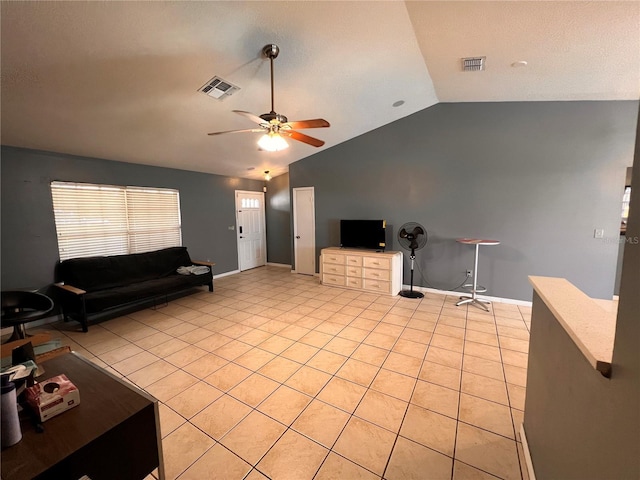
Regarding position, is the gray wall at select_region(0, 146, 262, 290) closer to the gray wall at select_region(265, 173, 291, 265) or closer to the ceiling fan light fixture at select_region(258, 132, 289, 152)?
the gray wall at select_region(265, 173, 291, 265)

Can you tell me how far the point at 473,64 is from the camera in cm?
303

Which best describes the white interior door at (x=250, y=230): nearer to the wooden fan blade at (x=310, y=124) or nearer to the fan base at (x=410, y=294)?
the fan base at (x=410, y=294)

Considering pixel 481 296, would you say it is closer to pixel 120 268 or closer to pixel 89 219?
pixel 120 268

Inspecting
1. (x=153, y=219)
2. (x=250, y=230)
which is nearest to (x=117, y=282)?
(x=153, y=219)

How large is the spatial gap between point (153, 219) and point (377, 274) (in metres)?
4.20

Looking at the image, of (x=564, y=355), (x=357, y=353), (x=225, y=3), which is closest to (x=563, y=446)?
(x=564, y=355)

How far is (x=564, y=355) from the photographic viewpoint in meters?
1.21

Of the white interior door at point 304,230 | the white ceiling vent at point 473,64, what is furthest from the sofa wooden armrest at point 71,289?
the white ceiling vent at point 473,64

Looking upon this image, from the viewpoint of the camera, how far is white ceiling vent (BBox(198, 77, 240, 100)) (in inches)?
110

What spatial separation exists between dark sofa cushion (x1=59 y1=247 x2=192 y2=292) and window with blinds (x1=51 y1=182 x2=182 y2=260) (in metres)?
0.24

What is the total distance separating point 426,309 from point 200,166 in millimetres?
4821

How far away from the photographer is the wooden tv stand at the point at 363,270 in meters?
4.69

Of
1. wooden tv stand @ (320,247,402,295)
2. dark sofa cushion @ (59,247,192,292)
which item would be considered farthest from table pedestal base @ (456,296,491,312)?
dark sofa cushion @ (59,247,192,292)

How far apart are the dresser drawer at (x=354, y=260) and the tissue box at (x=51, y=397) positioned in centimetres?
425
